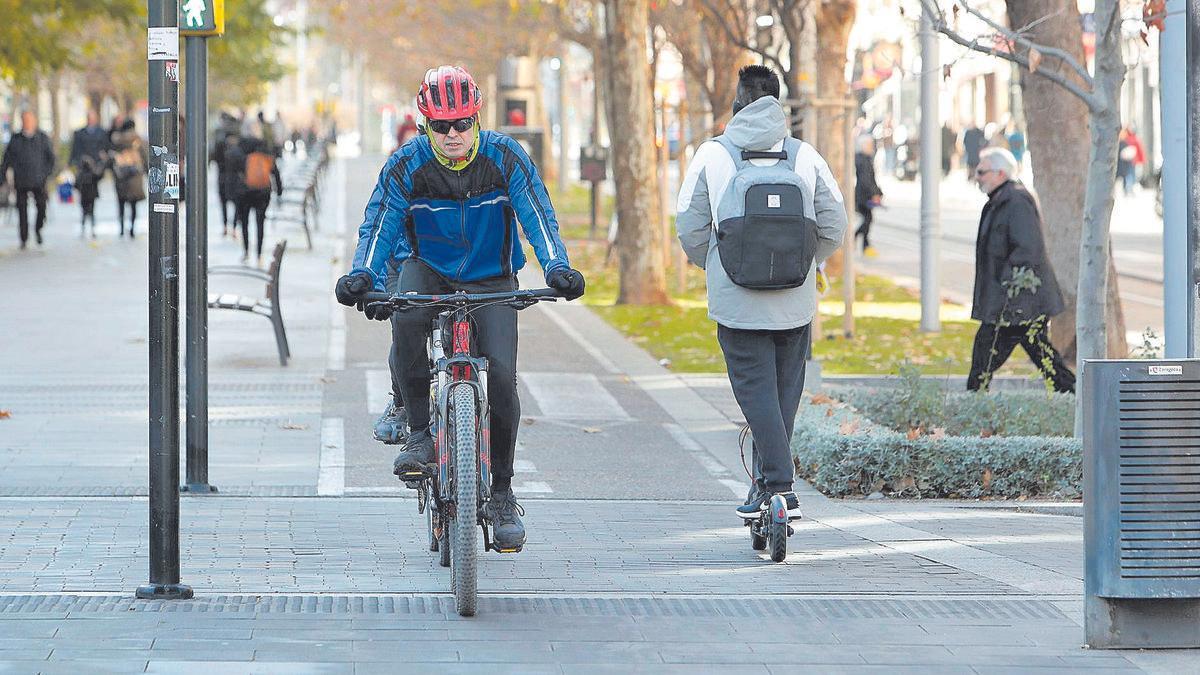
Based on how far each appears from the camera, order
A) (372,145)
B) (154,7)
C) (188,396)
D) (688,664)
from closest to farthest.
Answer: (688,664), (154,7), (188,396), (372,145)

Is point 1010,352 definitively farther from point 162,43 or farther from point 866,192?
point 866,192

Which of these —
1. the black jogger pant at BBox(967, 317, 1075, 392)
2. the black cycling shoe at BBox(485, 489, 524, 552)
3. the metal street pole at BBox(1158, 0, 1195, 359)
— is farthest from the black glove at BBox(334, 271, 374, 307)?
the black jogger pant at BBox(967, 317, 1075, 392)

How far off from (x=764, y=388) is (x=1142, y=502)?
203cm

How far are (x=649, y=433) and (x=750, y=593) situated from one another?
187 inches

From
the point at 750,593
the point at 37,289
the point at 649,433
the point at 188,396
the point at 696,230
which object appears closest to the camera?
the point at 750,593

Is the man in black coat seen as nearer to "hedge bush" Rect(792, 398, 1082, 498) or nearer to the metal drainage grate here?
"hedge bush" Rect(792, 398, 1082, 498)

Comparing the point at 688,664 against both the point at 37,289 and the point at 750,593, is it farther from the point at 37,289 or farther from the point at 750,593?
the point at 37,289

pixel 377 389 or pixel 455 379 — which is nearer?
pixel 455 379

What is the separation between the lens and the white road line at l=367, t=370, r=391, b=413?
39.4 ft

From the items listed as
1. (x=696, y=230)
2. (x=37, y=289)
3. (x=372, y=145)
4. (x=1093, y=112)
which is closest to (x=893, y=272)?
(x=37, y=289)

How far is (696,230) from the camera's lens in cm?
729

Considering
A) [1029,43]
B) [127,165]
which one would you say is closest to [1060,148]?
[1029,43]

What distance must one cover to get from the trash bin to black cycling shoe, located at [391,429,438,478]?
219 centimetres

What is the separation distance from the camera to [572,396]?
1285cm
